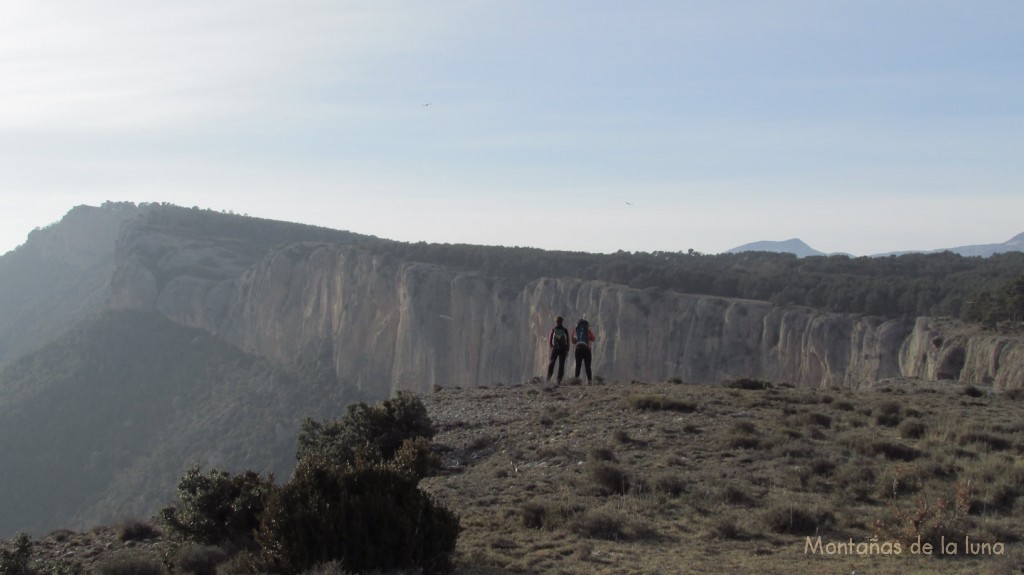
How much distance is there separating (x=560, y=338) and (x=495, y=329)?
39574 mm

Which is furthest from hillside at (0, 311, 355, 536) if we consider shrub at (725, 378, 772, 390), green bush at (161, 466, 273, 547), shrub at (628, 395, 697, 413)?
green bush at (161, 466, 273, 547)

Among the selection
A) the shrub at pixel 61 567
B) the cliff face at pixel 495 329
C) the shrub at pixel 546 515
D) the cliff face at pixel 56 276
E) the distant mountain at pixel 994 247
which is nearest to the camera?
the shrub at pixel 61 567

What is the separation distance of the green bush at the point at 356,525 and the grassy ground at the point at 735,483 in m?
0.56

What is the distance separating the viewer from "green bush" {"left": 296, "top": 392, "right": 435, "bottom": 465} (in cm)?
1534

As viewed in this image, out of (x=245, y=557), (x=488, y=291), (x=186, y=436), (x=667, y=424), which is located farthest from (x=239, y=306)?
(x=245, y=557)

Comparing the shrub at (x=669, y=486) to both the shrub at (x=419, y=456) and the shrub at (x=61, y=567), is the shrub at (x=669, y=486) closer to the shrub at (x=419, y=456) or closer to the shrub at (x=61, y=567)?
the shrub at (x=419, y=456)

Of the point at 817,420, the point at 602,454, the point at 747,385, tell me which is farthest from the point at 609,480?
the point at 747,385

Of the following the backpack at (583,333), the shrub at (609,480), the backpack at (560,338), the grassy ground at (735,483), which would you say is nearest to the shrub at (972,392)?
the grassy ground at (735,483)

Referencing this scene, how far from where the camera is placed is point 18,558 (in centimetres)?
1006

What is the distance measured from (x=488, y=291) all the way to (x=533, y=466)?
47896mm

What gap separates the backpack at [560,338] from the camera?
20859 mm

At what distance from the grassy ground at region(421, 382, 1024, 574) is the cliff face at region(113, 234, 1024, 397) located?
40.3 feet

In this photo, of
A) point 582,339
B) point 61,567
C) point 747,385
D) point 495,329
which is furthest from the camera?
point 495,329

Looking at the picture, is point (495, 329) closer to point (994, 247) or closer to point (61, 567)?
point (61, 567)
